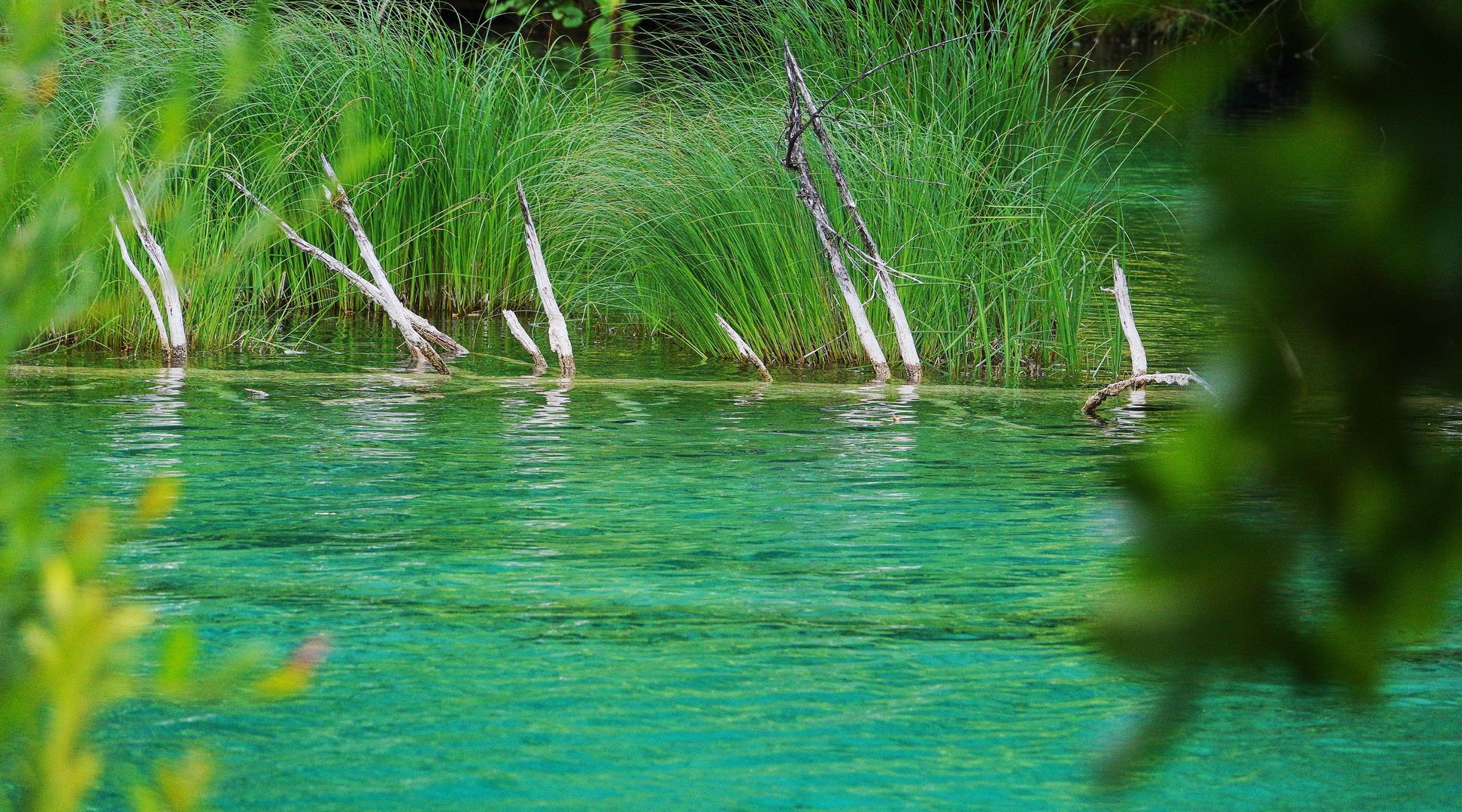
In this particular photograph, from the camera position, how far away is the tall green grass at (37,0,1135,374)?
750 centimetres

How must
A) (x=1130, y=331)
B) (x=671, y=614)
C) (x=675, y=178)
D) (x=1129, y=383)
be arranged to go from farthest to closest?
(x=675, y=178) < (x=1130, y=331) < (x=1129, y=383) < (x=671, y=614)

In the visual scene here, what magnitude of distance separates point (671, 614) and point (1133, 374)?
11.3ft

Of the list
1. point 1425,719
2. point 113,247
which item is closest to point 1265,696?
point 1425,719

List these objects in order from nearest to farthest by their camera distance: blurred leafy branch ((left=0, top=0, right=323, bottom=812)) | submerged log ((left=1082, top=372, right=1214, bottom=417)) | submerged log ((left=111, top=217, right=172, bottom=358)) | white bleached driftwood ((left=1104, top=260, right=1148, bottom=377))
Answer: blurred leafy branch ((left=0, top=0, right=323, bottom=812)), submerged log ((left=1082, top=372, right=1214, bottom=417)), white bleached driftwood ((left=1104, top=260, right=1148, bottom=377)), submerged log ((left=111, top=217, right=172, bottom=358))

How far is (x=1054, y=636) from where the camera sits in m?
3.76

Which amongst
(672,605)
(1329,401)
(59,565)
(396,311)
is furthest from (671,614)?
(396,311)

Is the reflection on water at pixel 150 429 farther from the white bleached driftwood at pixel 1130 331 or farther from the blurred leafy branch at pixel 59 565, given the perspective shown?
the blurred leafy branch at pixel 59 565

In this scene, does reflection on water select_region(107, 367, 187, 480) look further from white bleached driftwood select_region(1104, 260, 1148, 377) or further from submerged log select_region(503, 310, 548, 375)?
white bleached driftwood select_region(1104, 260, 1148, 377)

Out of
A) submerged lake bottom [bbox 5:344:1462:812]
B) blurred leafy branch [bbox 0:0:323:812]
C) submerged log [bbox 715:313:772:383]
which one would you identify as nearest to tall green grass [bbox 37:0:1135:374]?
submerged log [bbox 715:313:772:383]

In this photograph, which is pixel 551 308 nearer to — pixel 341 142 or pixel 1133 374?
pixel 341 142

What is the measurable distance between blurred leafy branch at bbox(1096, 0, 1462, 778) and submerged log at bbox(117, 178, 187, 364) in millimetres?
6982

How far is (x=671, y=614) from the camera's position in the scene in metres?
3.92

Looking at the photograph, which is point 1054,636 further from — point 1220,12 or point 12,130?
point 1220,12

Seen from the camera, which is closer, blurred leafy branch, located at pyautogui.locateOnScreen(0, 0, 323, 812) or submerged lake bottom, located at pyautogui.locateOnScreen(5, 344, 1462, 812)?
blurred leafy branch, located at pyautogui.locateOnScreen(0, 0, 323, 812)
